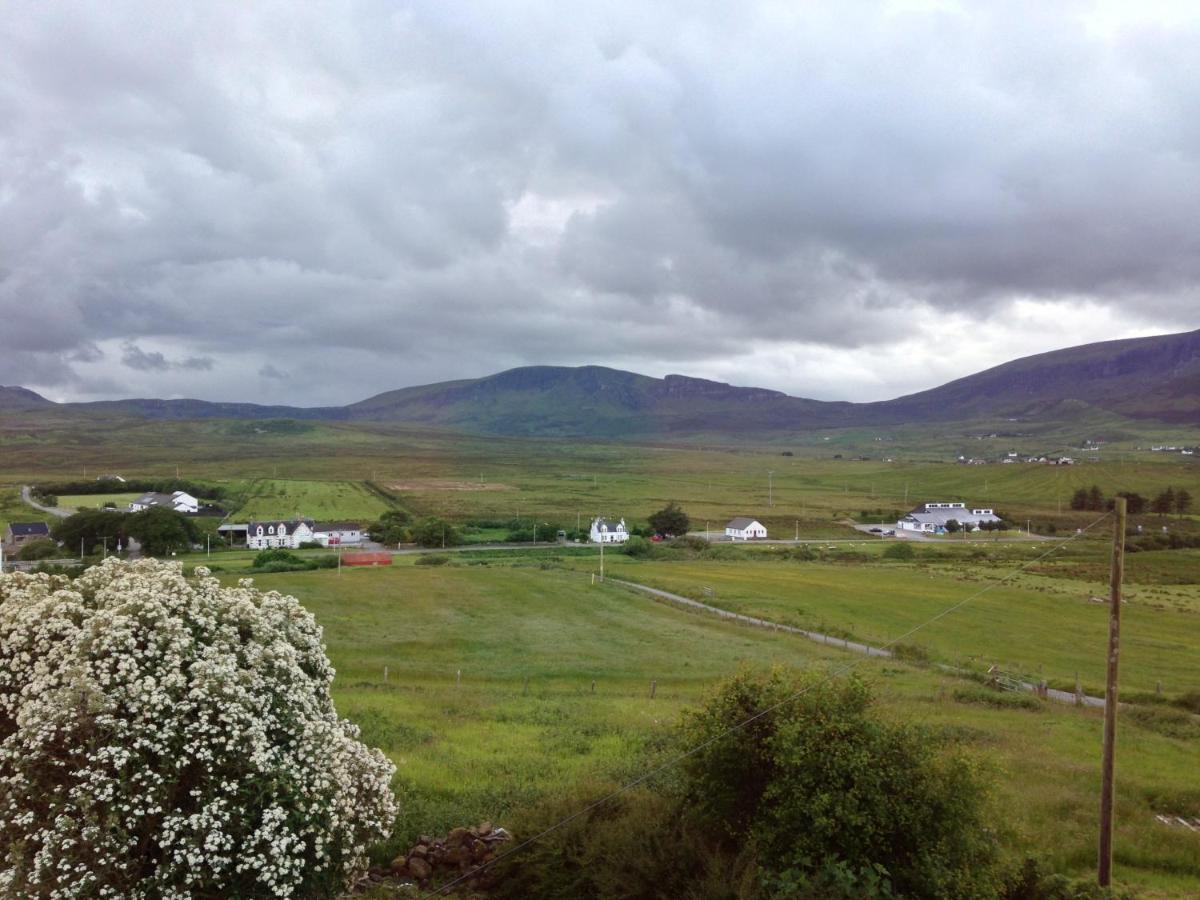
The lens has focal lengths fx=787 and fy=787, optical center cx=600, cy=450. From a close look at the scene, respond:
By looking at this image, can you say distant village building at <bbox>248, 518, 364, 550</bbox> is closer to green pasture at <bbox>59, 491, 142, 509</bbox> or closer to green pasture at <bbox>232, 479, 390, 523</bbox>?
green pasture at <bbox>232, 479, 390, 523</bbox>

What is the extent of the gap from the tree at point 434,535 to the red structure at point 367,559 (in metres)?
15.9

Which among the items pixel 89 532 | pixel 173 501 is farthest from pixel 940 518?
pixel 89 532

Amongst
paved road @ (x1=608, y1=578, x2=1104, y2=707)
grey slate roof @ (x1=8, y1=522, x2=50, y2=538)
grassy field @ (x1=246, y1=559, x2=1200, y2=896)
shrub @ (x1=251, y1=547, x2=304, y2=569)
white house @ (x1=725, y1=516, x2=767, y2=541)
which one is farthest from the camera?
white house @ (x1=725, y1=516, x2=767, y2=541)

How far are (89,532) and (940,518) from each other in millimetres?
126055

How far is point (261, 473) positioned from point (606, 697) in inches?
7367

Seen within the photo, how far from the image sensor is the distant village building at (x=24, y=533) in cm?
8600

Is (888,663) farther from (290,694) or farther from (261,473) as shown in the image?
(261,473)

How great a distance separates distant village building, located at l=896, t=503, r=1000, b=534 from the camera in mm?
135125

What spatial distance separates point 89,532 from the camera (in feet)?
278

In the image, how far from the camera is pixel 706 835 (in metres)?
14.0

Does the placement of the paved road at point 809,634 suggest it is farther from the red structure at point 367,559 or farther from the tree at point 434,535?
the tree at point 434,535

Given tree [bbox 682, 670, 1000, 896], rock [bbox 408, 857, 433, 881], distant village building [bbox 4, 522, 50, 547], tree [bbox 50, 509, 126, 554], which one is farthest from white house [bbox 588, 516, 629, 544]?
tree [bbox 682, 670, 1000, 896]

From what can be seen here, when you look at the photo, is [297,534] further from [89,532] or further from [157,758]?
[157,758]

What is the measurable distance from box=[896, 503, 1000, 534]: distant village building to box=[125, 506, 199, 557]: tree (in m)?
110
